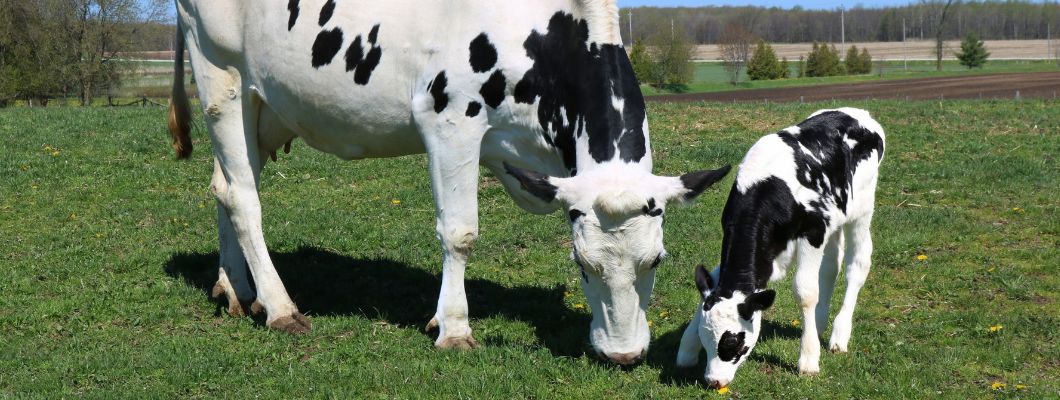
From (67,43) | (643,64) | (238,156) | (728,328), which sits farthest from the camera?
(643,64)

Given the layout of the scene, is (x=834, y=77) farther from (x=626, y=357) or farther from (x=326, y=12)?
(x=626, y=357)

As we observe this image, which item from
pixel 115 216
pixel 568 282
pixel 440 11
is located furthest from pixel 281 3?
pixel 115 216

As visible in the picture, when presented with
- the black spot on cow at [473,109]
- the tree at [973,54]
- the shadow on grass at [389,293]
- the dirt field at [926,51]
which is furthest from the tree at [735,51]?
the black spot on cow at [473,109]

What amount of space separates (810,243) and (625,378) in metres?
1.43

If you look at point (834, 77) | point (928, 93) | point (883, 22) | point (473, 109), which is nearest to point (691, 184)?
point (473, 109)

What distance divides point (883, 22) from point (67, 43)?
134 metres

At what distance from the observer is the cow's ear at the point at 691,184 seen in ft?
19.5

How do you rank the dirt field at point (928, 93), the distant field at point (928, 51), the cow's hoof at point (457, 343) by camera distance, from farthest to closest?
the distant field at point (928, 51)
the dirt field at point (928, 93)
the cow's hoof at point (457, 343)

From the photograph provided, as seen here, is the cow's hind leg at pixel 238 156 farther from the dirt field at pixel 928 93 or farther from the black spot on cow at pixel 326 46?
the dirt field at pixel 928 93

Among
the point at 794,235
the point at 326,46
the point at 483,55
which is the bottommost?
the point at 794,235

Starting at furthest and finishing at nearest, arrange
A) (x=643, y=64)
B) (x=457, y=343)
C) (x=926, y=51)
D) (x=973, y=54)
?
(x=926, y=51), (x=973, y=54), (x=643, y=64), (x=457, y=343)

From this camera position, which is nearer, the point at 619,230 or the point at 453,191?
the point at 619,230

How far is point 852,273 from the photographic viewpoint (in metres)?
6.97

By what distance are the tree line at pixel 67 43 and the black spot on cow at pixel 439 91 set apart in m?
47.4
